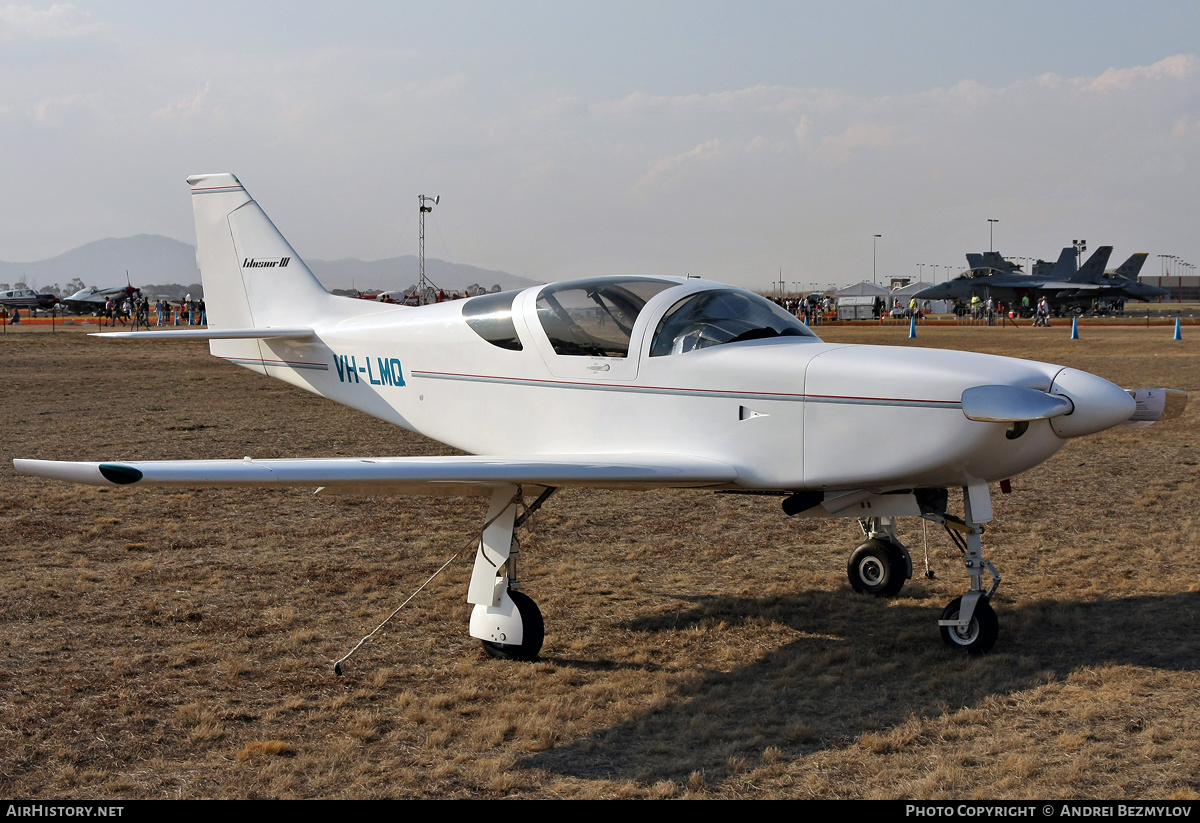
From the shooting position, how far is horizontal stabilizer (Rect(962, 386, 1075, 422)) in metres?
5.08

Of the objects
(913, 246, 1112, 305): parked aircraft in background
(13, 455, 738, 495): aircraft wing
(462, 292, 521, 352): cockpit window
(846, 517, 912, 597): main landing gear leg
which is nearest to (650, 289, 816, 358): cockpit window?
(13, 455, 738, 495): aircraft wing

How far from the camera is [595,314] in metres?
6.55

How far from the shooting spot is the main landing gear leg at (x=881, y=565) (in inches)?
283

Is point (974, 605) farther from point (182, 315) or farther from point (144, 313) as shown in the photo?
point (182, 315)

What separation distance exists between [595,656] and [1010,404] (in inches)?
110

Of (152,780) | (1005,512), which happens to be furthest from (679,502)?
(152,780)

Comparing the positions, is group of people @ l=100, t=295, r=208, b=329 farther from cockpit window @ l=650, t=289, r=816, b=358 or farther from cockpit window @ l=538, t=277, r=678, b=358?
cockpit window @ l=650, t=289, r=816, b=358

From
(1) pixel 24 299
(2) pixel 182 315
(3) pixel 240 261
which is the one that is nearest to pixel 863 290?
(2) pixel 182 315

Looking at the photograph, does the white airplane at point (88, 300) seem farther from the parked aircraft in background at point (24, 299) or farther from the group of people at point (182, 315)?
the group of people at point (182, 315)

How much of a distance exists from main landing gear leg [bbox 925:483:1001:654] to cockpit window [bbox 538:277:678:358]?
7.26ft

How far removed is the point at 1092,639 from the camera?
6113 millimetres

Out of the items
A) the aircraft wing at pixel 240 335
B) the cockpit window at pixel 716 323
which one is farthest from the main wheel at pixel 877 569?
the aircraft wing at pixel 240 335

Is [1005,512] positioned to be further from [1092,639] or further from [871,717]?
[871,717]

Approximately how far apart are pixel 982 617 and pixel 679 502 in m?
4.65
